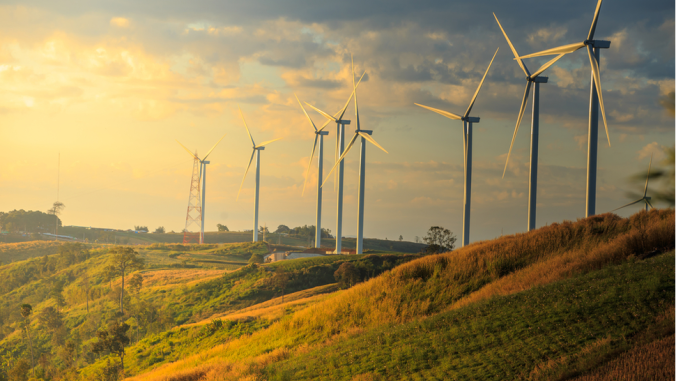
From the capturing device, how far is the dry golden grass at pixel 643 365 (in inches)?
501

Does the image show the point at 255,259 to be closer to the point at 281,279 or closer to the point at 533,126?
the point at 281,279

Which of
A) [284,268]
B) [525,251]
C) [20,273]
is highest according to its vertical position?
[525,251]

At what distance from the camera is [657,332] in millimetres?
15539

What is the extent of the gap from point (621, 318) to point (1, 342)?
10127 centimetres

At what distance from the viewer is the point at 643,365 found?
13359 millimetres

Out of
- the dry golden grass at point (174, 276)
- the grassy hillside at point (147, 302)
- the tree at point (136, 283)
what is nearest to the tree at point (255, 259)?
the grassy hillside at point (147, 302)

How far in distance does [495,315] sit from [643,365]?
25.0 feet

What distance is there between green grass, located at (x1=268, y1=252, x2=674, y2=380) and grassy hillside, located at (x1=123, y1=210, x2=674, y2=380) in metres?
0.05

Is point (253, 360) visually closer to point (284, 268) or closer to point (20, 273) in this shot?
point (284, 268)

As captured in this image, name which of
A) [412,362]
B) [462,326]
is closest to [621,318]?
[462,326]

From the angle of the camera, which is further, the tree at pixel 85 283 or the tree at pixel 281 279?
the tree at pixel 85 283

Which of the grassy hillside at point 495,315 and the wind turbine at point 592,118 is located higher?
the wind turbine at point 592,118

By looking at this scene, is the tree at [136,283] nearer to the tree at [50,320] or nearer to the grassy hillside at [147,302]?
the grassy hillside at [147,302]

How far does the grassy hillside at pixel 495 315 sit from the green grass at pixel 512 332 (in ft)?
0.17
